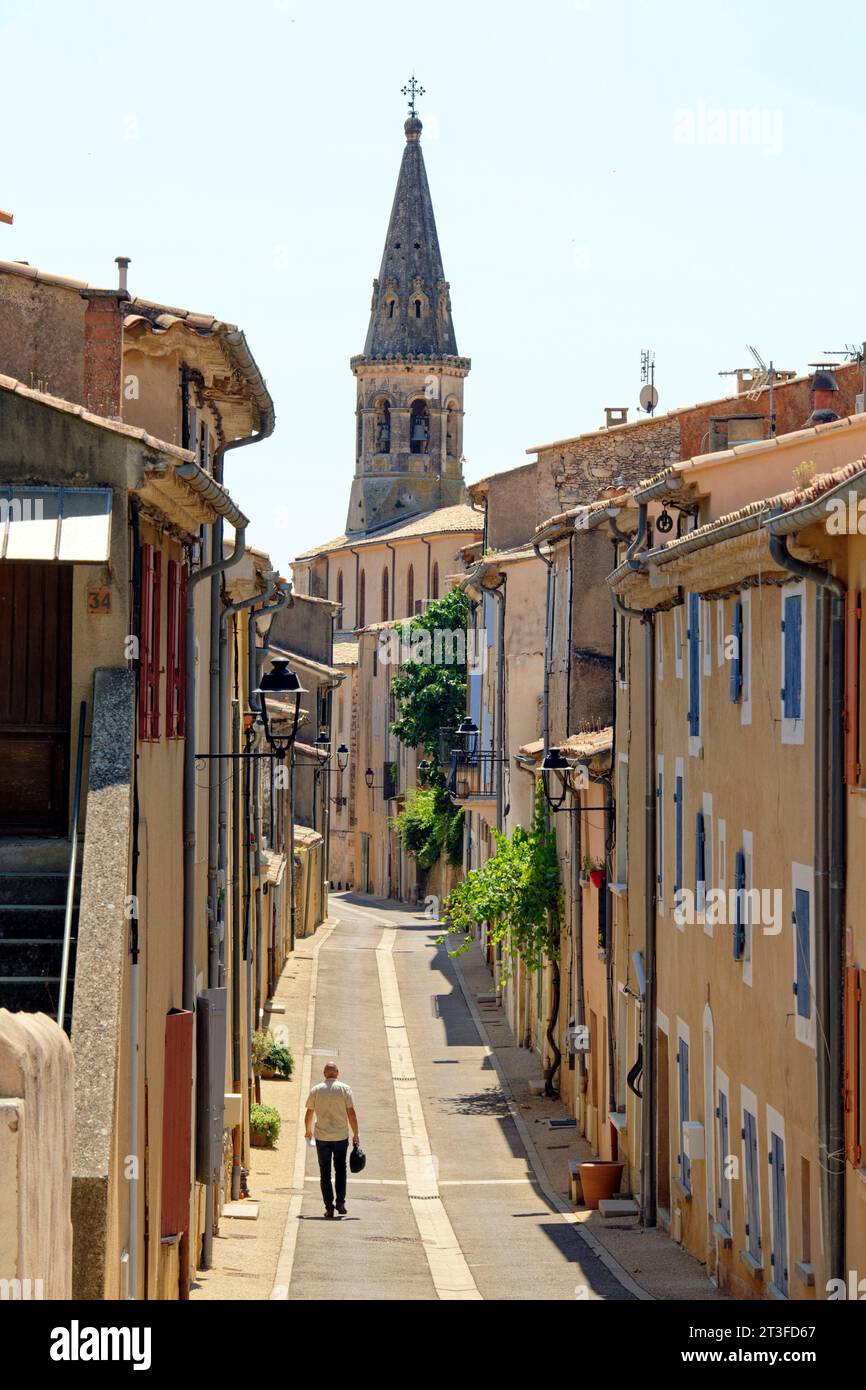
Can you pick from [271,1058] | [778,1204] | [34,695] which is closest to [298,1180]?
[271,1058]

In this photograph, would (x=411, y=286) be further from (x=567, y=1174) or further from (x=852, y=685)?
(x=852, y=685)

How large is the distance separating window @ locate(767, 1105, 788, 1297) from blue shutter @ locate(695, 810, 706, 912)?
11.9ft

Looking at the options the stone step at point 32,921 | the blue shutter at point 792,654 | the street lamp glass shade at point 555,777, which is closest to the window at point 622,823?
the street lamp glass shade at point 555,777

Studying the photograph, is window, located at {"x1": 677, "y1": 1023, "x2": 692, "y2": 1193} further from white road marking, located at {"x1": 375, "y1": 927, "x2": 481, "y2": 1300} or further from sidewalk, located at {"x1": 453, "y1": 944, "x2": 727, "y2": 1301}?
white road marking, located at {"x1": 375, "y1": 927, "x2": 481, "y2": 1300}

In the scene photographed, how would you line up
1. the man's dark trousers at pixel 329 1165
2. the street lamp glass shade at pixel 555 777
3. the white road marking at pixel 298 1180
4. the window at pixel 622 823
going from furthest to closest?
the street lamp glass shade at pixel 555 777
the window at pixel 622 823
the man's dark trousers at pixel 329 1165
the white road marking at pixel 298 1180

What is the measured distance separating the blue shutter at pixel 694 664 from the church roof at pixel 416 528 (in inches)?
2430

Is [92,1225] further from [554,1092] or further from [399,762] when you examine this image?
[399,762]

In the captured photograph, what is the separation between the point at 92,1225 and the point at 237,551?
24.2 ft

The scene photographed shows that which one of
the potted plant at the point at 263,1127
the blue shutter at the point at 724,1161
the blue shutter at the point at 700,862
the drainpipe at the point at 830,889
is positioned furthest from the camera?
the potted plant at the point at 263,1127

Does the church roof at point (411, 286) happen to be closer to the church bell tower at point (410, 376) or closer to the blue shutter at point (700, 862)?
the church bell tower at point (410, 376)

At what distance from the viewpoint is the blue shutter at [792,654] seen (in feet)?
48.0

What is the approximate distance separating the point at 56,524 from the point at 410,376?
88249 millimetres

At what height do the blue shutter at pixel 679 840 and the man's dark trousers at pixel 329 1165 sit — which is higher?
the blue shutter at pixel 679 840
